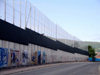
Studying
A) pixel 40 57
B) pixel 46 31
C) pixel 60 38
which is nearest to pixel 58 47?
pixel 60 38

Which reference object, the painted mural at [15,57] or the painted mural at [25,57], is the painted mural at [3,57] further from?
the painted mural at [25,57]

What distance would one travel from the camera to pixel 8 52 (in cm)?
2972

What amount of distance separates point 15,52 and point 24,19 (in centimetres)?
640

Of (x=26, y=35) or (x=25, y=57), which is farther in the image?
(x=26, y=35)

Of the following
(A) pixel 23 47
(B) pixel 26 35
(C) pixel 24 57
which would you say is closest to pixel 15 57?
(A) pixel 23 47

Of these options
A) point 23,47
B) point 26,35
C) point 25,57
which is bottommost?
point 25,57

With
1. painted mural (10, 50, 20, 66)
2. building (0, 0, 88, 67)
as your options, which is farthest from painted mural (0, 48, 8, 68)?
painted mural (10, 50, 20, 66)

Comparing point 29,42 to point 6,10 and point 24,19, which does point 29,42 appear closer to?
point 24,19

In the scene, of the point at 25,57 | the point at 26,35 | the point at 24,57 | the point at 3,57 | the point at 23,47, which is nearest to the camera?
the point at 3,57

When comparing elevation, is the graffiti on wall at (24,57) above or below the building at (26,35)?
below

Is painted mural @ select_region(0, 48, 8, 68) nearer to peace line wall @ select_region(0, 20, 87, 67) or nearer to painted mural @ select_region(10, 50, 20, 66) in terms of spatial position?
peace line wall @ select_region(0, 20, 87, 67)

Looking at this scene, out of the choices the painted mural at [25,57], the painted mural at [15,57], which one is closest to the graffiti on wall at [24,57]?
the painted mural at [25,57]

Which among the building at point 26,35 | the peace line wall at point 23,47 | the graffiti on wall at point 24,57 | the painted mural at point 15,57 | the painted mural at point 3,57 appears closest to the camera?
the painted mural at point 3,57

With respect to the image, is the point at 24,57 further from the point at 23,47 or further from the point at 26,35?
the point at 26,35
